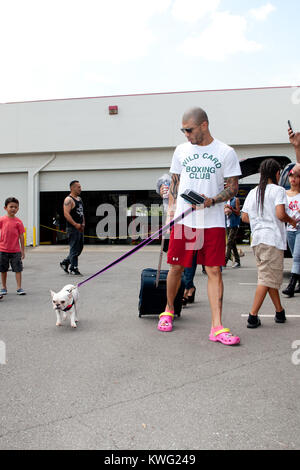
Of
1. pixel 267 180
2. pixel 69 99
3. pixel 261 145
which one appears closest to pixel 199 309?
pixel 267 180

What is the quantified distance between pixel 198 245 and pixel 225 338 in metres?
0.90

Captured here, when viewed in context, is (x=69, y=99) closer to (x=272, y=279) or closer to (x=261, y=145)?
(x=261, y=145)

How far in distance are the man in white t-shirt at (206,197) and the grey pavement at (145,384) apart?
632 millimetres

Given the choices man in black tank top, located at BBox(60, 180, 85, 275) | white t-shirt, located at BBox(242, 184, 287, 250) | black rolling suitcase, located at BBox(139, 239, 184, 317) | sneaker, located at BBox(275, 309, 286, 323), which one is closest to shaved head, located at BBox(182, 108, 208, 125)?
white t-shirt, located at BBox(242, 184, 287, 250)

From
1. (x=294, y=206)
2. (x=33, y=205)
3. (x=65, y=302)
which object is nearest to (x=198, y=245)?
(x=65, y=302)

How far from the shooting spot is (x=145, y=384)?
2.86 m

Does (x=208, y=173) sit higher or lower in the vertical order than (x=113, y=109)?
lower

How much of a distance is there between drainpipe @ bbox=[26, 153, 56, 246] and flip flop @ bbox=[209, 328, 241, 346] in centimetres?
1643

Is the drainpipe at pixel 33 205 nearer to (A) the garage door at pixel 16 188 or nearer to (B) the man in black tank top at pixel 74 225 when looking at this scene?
(A) the garage door at pixel 16 188

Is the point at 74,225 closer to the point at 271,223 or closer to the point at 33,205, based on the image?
the point at 271,223

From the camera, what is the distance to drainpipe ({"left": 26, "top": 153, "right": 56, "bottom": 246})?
19.3 meters

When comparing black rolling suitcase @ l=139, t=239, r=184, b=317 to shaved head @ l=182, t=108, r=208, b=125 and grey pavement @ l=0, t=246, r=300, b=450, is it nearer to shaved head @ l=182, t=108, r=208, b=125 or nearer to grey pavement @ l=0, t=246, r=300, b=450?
Answer: grey pavement @ l=0, t=246, r=300, b=450
